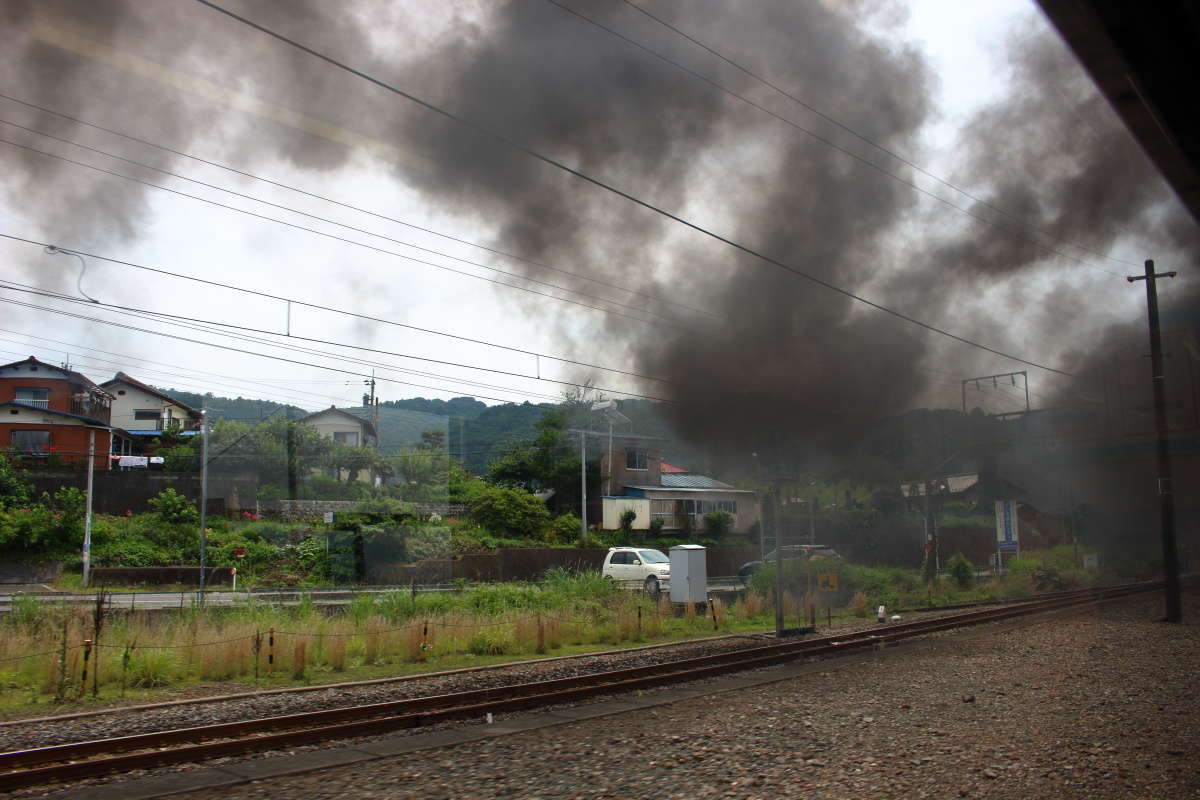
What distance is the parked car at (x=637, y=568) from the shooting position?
83.4 ft

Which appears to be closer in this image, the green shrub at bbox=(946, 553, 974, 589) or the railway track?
the railway track

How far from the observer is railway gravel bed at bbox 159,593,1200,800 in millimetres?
6109

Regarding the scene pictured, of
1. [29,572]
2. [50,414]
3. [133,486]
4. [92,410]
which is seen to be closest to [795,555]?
[29,572]

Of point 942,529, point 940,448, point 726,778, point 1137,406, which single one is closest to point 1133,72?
point 726,778

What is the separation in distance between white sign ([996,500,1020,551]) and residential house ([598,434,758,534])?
1755 centimetres

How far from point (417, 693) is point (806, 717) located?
4.63 metres

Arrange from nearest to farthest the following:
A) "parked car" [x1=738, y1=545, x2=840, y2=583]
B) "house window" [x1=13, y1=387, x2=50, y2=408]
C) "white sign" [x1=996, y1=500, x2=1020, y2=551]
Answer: "parked car" [x1=738, y1=545, x2=840, y2=583], "white sign" [x1=996, y1=500, x2=1020, y2=551], "house window" [x1=13, y1=387, x2=50, y2=408]

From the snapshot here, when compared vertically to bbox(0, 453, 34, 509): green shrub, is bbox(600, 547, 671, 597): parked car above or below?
below

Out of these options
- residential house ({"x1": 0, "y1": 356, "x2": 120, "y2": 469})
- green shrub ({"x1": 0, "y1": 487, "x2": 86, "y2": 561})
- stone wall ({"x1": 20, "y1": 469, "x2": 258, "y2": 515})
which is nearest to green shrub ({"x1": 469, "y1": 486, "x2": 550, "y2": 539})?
stone wall ({"x1": 20, "y1": 469, "x2": 258, "y2": 515})

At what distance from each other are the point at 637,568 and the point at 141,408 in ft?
121

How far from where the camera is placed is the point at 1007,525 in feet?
91.9

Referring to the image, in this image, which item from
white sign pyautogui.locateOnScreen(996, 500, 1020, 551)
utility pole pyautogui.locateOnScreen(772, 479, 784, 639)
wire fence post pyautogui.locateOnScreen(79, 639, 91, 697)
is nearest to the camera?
wire fence post pyautogui.locateOnScreen(79, 639, 91, 697)

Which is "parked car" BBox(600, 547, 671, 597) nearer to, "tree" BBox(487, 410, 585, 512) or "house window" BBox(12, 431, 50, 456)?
"tree" BBox(487, 410, 585, 512)

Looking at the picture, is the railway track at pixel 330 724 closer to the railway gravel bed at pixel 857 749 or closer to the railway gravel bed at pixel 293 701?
the railway gravel bed at pixel 293 701
